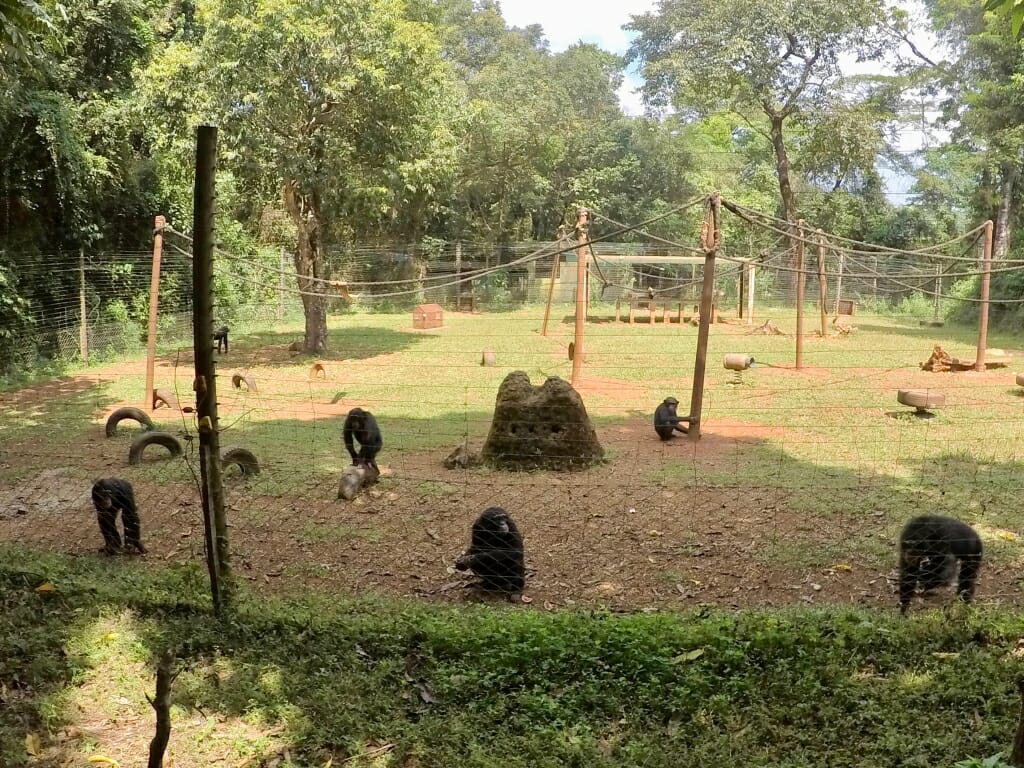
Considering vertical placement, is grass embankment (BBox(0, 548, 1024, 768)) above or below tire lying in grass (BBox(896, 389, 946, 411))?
below

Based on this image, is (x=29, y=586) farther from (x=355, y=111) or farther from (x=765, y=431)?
(x=355, y=111)

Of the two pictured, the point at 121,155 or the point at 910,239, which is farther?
the point at 910,239

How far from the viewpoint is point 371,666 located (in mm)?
4219

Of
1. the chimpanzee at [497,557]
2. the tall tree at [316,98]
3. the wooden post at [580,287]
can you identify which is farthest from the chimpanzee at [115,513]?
the tall tree at [316,98]

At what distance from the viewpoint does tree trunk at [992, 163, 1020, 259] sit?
27.3 metres

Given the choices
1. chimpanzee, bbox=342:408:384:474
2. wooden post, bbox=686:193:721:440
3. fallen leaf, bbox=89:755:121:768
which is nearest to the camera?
fallen leaf, bbox=89:755:121:768

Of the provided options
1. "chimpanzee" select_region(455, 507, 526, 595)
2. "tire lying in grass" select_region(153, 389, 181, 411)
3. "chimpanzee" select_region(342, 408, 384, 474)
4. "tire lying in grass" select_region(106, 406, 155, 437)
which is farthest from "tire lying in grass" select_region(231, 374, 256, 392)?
"chimpanzee" select_region(455, 507, 526, 595)

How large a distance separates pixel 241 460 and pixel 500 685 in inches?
185

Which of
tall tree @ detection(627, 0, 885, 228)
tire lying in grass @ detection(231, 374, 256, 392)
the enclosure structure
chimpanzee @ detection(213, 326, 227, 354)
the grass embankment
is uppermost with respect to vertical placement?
tall tree @ detection(627, 0, 885, 228)

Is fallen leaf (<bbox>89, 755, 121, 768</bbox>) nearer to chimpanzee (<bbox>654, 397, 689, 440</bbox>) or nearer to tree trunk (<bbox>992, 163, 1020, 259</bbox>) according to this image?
chimpanzee (<bbox>654, 397, 689, 440</bbox>)

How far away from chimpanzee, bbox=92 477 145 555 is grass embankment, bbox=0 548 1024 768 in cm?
122

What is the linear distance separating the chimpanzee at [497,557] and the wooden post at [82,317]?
12296 millimetres

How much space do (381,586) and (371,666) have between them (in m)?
1.54

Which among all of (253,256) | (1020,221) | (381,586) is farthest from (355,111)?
(1020,221)
